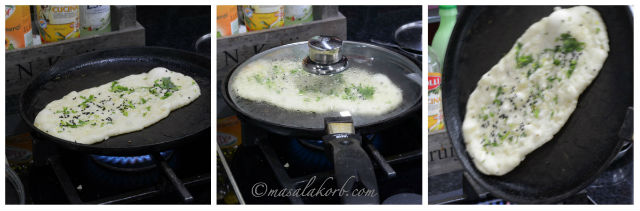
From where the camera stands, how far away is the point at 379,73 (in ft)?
6.73

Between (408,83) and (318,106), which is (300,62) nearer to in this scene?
(318,106)

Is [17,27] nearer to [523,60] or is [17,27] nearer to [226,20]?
[226,20]

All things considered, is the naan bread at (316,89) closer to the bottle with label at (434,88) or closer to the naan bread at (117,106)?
the bottle with label at (434,88)

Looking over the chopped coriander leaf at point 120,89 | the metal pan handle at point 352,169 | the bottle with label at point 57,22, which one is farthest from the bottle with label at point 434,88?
the bottle with label at point 57,22

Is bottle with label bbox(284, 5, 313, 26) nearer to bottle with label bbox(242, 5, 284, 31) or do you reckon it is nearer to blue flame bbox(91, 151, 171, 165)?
bottle with label bbox(242, 5, 284, 31)

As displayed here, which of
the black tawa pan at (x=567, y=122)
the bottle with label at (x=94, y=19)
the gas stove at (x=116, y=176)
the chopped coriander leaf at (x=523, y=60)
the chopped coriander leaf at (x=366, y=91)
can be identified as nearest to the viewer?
the black tawa pan at (x=567, y=122)

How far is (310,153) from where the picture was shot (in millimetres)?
2025

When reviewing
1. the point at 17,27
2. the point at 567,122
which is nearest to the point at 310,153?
the point at 567,122

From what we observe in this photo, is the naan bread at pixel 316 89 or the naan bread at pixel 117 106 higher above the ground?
the naan bread at pixel 316 89

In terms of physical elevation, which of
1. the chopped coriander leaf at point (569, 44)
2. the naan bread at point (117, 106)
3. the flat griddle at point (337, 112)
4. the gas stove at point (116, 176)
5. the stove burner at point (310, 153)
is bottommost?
the gas stove at point (116, 176)

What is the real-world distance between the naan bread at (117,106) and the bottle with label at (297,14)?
32cm

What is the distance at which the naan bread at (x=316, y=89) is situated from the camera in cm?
192

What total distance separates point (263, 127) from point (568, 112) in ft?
2.34
